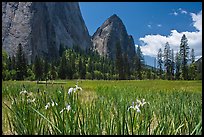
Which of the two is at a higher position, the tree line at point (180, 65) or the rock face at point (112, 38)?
the rock face at point (112, 38)

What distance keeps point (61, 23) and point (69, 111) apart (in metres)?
123

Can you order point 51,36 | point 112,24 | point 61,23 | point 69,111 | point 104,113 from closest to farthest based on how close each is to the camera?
point 69,111, point 104,113, point 51,36, point 61,23, point 112,24

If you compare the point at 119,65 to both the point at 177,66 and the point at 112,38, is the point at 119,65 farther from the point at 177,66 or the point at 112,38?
the point at 112,38

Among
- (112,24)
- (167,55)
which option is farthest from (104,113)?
(112,24)

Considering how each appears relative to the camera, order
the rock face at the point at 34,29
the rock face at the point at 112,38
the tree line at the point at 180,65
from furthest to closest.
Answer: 1. the rock face at the point at 112,38
2. the rock face at the point at 34,29
3. the tree line at the point at 180,65

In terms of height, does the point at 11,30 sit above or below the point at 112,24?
below

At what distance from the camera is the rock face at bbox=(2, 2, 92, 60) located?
306 ft

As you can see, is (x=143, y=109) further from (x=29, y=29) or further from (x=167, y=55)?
(x=29, y=29)

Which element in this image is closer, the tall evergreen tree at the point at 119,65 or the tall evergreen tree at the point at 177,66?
the tall evergreen tree at the point at 177,66

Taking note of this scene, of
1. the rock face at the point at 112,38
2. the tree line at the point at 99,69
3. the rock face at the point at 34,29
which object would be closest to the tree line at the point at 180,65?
the tree line at the point at 99,69

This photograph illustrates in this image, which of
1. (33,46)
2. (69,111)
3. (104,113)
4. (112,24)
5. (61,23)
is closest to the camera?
(69,111)

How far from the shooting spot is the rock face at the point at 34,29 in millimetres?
93125

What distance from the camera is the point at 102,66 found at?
9419 centimetres

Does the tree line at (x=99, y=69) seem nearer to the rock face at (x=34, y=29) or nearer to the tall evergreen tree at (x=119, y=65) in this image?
the tall evergreen tree at (x=119, y=65)
